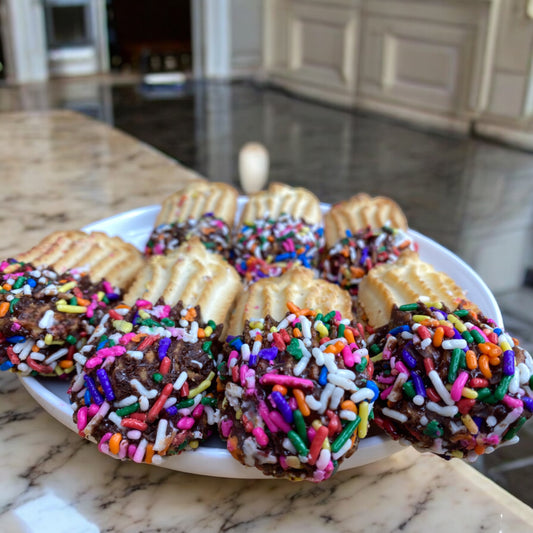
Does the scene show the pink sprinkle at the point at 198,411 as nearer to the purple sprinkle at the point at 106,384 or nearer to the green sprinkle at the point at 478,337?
the purple sprinkle at the point at 106,384

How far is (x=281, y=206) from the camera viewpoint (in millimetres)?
1113

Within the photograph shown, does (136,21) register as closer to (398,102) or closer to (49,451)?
(398,102)

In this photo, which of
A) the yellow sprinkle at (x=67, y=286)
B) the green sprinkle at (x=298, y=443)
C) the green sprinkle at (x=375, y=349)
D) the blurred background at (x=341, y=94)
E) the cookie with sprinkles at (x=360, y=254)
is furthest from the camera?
the blurred background at (x=341, y=94)

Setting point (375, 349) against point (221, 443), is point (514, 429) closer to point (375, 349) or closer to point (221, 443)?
point (375, 349)

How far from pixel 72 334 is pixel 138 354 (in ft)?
0.49

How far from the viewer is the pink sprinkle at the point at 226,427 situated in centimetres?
57

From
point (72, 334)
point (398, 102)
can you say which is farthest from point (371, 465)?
point (398, 102)

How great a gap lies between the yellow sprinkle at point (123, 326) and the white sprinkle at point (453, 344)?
1.07 ft

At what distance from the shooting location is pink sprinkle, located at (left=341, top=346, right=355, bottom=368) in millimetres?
571

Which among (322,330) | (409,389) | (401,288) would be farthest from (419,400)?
(401,288)

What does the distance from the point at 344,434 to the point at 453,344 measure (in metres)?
0.14

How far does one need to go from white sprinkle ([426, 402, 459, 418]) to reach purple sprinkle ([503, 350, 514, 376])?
0.06 meters

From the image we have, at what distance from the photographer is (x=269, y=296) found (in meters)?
0.72

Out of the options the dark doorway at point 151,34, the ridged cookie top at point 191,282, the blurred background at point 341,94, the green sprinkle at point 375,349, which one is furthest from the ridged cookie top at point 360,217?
the dark doorway at point 151,34
